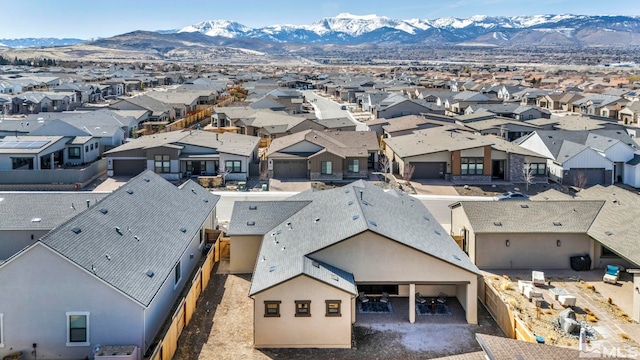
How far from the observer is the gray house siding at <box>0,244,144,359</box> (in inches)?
774

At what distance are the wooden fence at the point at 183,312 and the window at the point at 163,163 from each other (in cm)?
2169

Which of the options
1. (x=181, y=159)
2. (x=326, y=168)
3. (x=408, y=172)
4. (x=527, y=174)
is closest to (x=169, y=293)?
(x=181, y=159)

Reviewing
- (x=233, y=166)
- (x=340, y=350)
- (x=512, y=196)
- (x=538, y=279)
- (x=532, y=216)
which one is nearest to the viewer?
(x=340, y=350)

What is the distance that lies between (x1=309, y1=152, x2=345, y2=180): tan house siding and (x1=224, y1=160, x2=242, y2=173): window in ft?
22.5

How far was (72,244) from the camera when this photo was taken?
2061 centimetres

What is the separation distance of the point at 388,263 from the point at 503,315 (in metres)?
5.36

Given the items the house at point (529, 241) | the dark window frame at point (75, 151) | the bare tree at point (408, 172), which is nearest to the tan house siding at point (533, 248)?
the house at point (529, 241)

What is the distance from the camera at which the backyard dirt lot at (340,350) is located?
21125mm

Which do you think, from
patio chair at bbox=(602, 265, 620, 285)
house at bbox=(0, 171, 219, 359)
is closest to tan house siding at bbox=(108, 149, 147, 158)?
house at bbox=(0, 171, 219, 359)

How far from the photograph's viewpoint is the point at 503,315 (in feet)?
76.4

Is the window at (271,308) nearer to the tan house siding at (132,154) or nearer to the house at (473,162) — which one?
the house at (473,162)

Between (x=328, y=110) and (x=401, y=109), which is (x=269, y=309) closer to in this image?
(x=401, y=109)

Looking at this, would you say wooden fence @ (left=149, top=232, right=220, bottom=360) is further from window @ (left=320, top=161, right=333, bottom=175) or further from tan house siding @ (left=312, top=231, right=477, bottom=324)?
window @ (left=320, top=161, right=333, bottom=175)

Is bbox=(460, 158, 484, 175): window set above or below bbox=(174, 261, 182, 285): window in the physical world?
above
